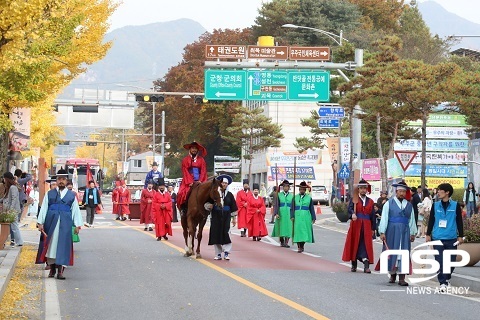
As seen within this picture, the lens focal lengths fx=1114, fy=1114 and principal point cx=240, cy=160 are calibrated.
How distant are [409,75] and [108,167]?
147749 millimetres

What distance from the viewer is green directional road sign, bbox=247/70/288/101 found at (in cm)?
4572

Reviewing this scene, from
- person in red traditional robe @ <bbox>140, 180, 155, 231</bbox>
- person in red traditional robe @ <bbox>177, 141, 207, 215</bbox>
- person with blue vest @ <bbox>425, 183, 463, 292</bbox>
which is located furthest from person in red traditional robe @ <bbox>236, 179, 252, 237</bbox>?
person with blue vest @ <bbox>425, 183, 463, 292</bbox>

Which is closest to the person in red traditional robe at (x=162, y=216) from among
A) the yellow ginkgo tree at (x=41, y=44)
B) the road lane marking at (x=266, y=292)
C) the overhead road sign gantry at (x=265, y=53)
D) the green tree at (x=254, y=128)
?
the yellow ginkgo tree at (x=41, y=44)

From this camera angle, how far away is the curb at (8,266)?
1580 centimetres

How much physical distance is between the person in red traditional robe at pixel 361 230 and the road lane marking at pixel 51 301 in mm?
5583

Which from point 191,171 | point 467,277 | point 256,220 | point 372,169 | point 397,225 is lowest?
point 467,277

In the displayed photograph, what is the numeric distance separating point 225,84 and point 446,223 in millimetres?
28545

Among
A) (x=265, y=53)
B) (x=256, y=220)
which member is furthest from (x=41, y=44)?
(x=265, y=53)

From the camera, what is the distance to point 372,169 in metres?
41.3

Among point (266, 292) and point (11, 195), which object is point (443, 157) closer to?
point (11, 195)

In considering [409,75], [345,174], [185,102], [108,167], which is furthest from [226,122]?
[108,167]

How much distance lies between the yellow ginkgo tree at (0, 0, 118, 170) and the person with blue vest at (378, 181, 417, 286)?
6.33 meters

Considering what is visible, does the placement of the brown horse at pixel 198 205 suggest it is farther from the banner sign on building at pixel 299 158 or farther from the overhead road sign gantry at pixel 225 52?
the banner sign on building at pixel 299 158

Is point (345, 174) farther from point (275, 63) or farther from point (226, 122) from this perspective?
point (226, 122)
